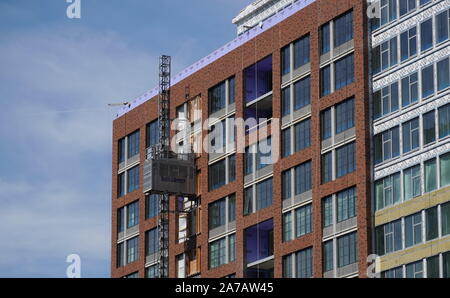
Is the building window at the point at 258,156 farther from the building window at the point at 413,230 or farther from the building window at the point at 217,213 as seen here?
the building window at the point at 413,230

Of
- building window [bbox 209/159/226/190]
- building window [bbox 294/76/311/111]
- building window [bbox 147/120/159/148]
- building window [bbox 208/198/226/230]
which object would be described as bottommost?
building window [bbox 208/198/226/230]

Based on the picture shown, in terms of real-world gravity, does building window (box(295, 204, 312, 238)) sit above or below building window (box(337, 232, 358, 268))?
above

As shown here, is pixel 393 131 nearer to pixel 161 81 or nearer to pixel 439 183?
pixel 439 183

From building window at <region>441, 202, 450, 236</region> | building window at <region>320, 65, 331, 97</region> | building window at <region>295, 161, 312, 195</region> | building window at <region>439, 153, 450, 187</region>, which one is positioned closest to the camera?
building window at <region>441, 202, 450, 236</region>

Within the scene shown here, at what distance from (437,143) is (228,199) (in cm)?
3125

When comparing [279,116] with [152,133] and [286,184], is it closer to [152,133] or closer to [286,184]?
[286,184]

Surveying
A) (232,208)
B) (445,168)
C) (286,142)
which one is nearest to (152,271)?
(232,208)

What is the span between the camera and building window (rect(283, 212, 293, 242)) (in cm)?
12144

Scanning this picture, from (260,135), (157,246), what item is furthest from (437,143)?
(157,246)

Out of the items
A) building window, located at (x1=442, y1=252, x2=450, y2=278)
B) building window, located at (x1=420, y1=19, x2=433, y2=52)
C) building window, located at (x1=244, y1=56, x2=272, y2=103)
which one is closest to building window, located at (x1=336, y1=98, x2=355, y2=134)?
building window, located at (x1=420, y1=19, x2=433, y2=52)

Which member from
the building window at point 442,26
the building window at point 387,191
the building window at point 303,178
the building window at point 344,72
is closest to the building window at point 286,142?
the building window at point 303,178

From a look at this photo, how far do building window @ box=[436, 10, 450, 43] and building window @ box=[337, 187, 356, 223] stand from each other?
14839 mm

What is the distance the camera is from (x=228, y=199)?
132 m

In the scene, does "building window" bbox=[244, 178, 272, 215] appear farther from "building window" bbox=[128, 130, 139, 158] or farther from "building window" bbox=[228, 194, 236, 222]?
"building window" bbox=[128, 130, 139, 158]
